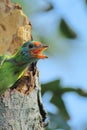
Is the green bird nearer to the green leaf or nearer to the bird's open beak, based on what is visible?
the bird's open beak

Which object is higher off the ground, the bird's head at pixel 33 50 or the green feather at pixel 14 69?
the bird's head at pixel 33 50

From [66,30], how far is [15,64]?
115 cm

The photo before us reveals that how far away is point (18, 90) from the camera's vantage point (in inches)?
93.7

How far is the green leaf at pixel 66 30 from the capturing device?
3397 millimetres

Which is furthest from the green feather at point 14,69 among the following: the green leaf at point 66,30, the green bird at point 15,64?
the green leaf at point 66,30

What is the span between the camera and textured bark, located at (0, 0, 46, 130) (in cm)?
229

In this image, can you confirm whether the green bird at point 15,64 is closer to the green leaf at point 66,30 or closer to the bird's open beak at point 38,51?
the bird's open beak at point 38,51

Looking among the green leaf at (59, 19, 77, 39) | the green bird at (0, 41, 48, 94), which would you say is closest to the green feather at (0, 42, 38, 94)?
the green bird at (0, 41, 48, 94)

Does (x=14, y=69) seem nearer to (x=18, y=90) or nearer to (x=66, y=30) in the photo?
(x=18, y=90)

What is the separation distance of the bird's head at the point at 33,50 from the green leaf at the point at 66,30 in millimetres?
1136

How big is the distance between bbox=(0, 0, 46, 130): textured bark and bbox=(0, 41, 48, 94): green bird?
5 cm

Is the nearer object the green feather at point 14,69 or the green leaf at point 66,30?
the green feather at point 14,69

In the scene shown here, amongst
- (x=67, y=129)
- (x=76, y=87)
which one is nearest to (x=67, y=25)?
(x=76, y=87)

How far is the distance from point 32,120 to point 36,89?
0.47 ft
